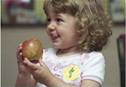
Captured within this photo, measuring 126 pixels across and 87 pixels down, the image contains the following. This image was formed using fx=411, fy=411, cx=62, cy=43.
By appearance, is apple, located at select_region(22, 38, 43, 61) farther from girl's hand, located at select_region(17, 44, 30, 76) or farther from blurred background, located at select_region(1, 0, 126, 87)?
blurred background, located at select_region(1, 0, 126, 87)

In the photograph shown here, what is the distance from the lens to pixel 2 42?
2.80 metres

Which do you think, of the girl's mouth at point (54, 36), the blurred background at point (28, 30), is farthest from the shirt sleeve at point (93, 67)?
the blurred background at point (28, 30)

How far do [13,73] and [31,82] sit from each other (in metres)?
1.51

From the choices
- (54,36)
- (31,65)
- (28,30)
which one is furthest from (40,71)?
(28,30)

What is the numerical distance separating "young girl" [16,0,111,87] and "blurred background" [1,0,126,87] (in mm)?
1283

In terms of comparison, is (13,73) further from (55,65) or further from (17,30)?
(55,65)

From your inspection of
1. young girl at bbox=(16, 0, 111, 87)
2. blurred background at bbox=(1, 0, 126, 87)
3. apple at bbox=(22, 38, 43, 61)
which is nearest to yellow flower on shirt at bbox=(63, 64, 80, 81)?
young girl at bbox=(16, 0, 111, 87)

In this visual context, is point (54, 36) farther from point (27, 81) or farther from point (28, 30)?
point (28, 30)

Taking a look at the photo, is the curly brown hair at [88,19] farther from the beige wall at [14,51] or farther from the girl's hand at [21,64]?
the beige wall at [14,51]

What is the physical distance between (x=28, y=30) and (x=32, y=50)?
5.12 ft

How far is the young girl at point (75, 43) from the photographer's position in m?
1.21

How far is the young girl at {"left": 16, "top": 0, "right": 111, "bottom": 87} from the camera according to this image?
1.21 m

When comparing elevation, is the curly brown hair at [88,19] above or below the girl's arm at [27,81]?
above

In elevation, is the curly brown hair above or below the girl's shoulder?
above
